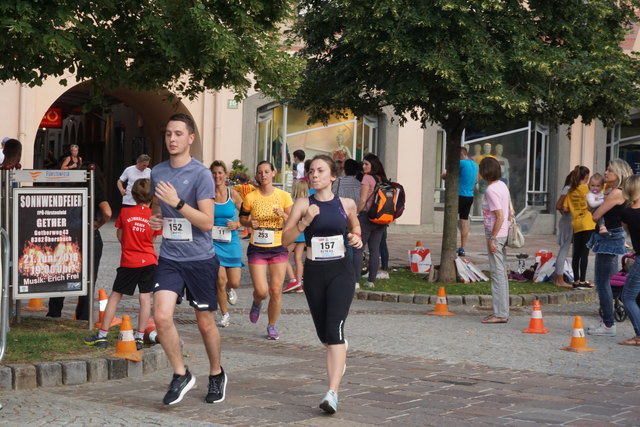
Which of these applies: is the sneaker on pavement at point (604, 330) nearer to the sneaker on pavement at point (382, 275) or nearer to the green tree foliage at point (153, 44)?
the green tree foliage at point (153, 44)

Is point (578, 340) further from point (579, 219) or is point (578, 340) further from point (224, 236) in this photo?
point (579, 219)

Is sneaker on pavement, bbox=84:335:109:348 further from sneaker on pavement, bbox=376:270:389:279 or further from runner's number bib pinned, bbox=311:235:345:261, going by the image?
sneaker on pavement, bbox=376:270:389:279

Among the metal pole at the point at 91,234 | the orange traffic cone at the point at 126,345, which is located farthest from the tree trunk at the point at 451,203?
the orange traffic cone at the point at 126,345

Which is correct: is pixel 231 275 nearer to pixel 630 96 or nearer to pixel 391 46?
pixel 391 46

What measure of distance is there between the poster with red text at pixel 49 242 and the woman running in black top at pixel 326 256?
3.22 m

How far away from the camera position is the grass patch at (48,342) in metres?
8.81

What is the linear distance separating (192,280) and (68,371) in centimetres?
145

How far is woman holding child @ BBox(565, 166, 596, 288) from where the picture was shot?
15.9m

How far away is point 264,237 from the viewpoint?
11.1 m

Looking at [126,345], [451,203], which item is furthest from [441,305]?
[126,345]

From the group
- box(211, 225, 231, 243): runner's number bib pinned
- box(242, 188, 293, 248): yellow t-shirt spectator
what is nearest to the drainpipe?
box(211, 225, 231, 243): runner's number bib pinned

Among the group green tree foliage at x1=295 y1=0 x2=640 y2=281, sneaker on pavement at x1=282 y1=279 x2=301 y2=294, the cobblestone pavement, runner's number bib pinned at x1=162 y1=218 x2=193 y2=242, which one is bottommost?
the cobblestone pavement

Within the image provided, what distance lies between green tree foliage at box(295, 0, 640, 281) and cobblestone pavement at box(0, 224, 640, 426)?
350 centimetres

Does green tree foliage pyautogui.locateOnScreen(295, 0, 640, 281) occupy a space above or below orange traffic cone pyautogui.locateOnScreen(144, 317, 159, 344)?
above
